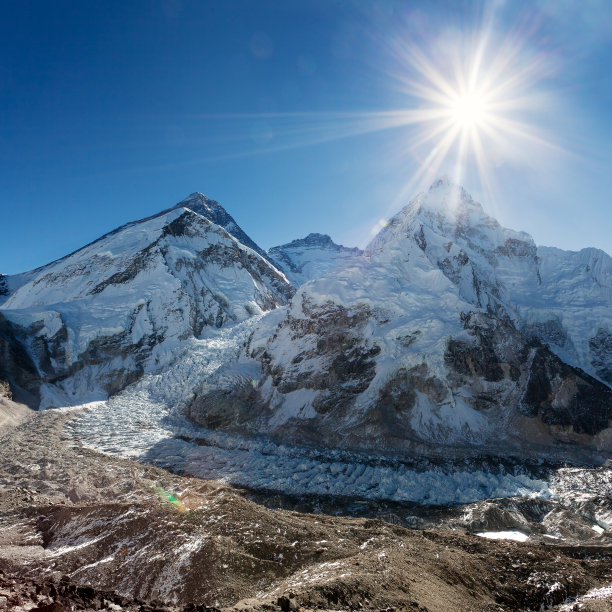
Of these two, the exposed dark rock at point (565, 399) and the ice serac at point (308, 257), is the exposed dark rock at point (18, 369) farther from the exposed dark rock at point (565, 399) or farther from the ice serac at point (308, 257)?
the ice serac at point (308, 257)

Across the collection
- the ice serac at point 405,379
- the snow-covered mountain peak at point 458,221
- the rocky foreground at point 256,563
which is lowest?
the rocky foreground at point 256,563

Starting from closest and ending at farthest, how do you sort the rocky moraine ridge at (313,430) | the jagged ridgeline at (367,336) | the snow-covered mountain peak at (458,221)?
the rocky moraine ridge at (313,430), the jagged ridgeline at (367,336), the snow-covered mountain peak at (458,221)

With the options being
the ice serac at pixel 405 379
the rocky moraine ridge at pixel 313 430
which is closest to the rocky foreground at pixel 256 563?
the rocky moraine ridge at pixel 313 430

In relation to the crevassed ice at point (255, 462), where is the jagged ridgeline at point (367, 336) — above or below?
above

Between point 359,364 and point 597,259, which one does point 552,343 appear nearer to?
point 597,259

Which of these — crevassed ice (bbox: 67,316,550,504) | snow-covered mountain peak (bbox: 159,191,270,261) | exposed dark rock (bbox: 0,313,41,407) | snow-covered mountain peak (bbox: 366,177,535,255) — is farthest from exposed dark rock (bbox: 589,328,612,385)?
snow-covered mountain peak (bbox: 159,191,270,261)

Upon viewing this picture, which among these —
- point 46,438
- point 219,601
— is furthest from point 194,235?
point 219,601

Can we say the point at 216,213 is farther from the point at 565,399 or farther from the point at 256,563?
the point at 256,563
